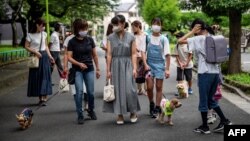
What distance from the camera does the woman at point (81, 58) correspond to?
320 inches

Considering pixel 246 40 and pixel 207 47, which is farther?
pixel 246 40

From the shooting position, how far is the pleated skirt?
10.3 metres

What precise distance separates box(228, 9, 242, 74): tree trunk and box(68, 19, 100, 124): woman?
24.6 feet

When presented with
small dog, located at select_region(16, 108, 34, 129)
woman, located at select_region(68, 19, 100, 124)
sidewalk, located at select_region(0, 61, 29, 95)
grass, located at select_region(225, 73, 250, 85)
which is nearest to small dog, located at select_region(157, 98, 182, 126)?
woman, located at select_region(68, 19, 100, 124)

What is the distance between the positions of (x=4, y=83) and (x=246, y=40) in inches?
745

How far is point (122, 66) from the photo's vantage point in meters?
7.92

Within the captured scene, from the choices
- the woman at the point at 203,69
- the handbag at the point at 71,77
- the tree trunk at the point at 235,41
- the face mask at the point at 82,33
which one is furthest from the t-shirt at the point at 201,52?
the tree trunk at the point at 235,41

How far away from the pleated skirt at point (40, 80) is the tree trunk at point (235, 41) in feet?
22.2

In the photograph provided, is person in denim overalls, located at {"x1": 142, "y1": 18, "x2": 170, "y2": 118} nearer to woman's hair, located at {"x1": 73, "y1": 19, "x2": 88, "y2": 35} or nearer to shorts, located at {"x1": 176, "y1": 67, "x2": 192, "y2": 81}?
woman's hair, located at {"x1": 73, "y1": 19, "x2": 88, "y2": 35}

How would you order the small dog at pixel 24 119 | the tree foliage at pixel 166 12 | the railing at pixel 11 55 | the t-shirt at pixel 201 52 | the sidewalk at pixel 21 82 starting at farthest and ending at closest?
the tree foliage at pixel 166 12 → the railing at pixel 11 55 → the sidewalk at pixel 21 82 → the small dog at pixel 24 119 → the t-shirt at pixel 201 52

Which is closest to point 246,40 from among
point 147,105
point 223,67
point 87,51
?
point 223,67

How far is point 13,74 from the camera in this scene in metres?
15.8

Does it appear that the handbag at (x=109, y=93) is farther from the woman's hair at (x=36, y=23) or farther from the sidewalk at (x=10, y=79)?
the sidewalk at (x=10, y=79)

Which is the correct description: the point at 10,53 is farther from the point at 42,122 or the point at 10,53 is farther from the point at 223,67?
the point at 42,122
